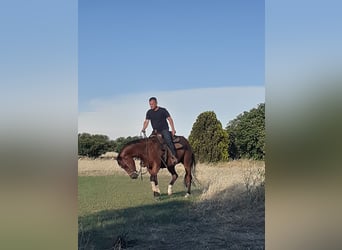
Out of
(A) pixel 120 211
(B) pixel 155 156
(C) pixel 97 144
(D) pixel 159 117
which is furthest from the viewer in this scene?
(B) pixel 155 156

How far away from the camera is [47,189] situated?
2.07 m

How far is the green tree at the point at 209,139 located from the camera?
3037 mm

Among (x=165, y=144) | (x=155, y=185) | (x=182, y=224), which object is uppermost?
(x=165, y=144)

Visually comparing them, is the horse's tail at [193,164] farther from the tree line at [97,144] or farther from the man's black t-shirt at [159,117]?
the tree line at [97,144]

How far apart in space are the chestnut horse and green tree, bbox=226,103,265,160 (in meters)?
0.33

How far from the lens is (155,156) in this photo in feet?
10.7

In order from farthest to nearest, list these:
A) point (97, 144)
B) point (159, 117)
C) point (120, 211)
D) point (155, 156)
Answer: point (155, 156) < point (120, 211) < point (159, 117) < point (97, 144)

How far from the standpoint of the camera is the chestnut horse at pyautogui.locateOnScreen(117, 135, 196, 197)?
124 inches

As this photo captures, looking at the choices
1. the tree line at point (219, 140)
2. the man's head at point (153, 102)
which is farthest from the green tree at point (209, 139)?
the man's head at point (153, 102)

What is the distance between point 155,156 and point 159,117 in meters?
0.37

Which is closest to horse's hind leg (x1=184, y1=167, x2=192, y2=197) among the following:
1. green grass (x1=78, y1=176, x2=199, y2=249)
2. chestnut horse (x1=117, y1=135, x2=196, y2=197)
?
chestnut horse (x1=117, y1=135, x2=196, y2=197)

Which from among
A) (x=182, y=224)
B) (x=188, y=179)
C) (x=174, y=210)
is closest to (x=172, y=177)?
(x=188, y=179)

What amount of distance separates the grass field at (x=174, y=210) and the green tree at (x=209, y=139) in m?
0.09

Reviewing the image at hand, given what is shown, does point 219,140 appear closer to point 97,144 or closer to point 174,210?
point 174,210
